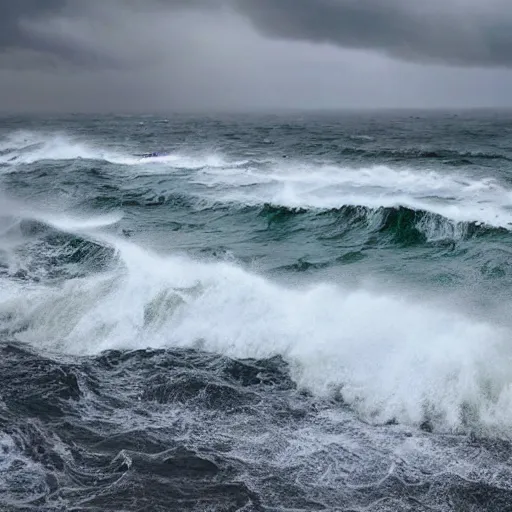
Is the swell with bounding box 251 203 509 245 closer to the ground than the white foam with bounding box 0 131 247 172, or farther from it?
closer to the ground

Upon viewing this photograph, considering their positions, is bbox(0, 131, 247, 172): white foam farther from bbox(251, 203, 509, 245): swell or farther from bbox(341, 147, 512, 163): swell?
bbox(251, 203, 509, 245): swell

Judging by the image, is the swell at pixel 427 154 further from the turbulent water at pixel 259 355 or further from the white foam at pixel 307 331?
the white foam at pixel 307 331

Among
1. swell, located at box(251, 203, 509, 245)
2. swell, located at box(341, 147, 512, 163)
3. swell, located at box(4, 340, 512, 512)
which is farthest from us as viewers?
swell, located at box(341, 147, 512, 163)

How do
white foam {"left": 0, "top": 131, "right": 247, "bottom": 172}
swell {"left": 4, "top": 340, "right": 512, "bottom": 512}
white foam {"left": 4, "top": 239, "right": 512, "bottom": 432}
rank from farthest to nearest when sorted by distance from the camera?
white foam {"left": 0, "top": 131, "right": 247, "bottom": 172} < white foam {"left": 4, "top": 239, "right": 512, "bottom": 432} < swell {"left": 4, "top": 340, "right": 512, "bottom": 512}

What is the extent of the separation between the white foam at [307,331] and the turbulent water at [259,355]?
41 mm

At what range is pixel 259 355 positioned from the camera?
11.2 m

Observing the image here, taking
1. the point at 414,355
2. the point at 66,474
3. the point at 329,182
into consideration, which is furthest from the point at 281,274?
the point at 329,182

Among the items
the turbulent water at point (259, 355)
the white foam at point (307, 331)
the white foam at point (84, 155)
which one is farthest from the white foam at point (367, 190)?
the white foam at point (307, 331)

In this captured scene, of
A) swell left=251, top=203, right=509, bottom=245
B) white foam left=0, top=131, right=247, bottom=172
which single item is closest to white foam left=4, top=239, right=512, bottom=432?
swell left=251, top=203, right=509, bottom=245

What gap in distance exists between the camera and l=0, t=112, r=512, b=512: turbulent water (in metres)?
7.52

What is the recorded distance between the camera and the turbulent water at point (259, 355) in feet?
24.7

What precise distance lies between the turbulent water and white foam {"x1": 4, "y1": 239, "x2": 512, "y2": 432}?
0.13 feet

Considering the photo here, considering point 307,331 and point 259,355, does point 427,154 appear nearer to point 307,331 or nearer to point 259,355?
point 307,331

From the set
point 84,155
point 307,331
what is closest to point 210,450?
point 307,331
